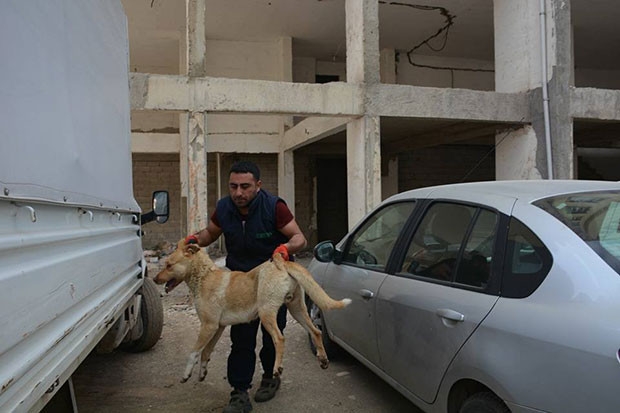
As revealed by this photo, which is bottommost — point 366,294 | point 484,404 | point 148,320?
point 148,320

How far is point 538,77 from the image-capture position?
7777 millimetres

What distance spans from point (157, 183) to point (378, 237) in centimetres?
1051

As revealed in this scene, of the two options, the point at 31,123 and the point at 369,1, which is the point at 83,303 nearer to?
the point at 31,123

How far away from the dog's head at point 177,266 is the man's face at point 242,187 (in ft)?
1.40

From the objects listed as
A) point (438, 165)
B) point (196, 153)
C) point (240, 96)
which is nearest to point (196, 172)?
point (196, 153)

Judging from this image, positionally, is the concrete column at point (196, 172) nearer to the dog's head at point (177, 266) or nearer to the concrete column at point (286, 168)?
the dog's head at point (177, 266)

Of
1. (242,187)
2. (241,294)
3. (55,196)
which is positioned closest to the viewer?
(55,196)

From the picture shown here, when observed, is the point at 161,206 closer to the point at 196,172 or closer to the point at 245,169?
the point at 245,169

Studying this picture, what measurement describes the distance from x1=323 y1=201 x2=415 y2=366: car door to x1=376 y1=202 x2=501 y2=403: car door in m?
0.16

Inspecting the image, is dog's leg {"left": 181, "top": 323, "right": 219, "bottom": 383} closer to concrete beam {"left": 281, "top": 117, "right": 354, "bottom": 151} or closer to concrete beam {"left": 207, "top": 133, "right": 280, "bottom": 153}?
→ concrete beam {"left": 281, "top": 117, "right": 354, "bottom": 151}

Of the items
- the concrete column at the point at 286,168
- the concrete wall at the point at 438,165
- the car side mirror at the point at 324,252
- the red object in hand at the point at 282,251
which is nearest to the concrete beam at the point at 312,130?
the concrete column at the point at 286,168

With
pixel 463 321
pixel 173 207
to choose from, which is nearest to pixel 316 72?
pixel 173 207

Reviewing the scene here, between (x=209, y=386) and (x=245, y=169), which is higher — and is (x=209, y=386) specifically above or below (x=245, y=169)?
below

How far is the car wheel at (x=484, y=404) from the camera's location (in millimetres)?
1923
